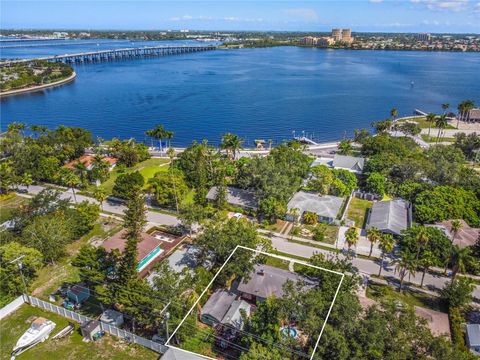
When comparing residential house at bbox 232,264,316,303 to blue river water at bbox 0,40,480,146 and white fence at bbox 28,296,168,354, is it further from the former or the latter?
blue river water at bbox 0,40,480,146

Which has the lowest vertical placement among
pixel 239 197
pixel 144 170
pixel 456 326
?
pixel 144 170

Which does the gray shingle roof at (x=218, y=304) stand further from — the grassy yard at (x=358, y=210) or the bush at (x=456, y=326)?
the grassy yard at (x=358, y=210)

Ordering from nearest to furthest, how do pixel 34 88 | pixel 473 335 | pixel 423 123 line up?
pixel 473 335
pixel 423 123
pixel 34 88

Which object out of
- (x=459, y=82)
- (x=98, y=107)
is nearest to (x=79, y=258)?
(x=98, y=107)

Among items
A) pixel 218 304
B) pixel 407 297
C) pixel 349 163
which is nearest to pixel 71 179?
pixel 218 304

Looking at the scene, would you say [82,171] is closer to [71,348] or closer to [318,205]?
[71,348]

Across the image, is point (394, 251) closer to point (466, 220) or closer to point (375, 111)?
point (466, 220)

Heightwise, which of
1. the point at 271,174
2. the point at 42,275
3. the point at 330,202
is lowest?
the point at 42,275

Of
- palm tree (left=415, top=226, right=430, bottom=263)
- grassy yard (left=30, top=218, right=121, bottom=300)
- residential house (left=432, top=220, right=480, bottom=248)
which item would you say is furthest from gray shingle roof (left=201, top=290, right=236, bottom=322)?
residential house (left=432, top=220, right=480, bottom=248)
